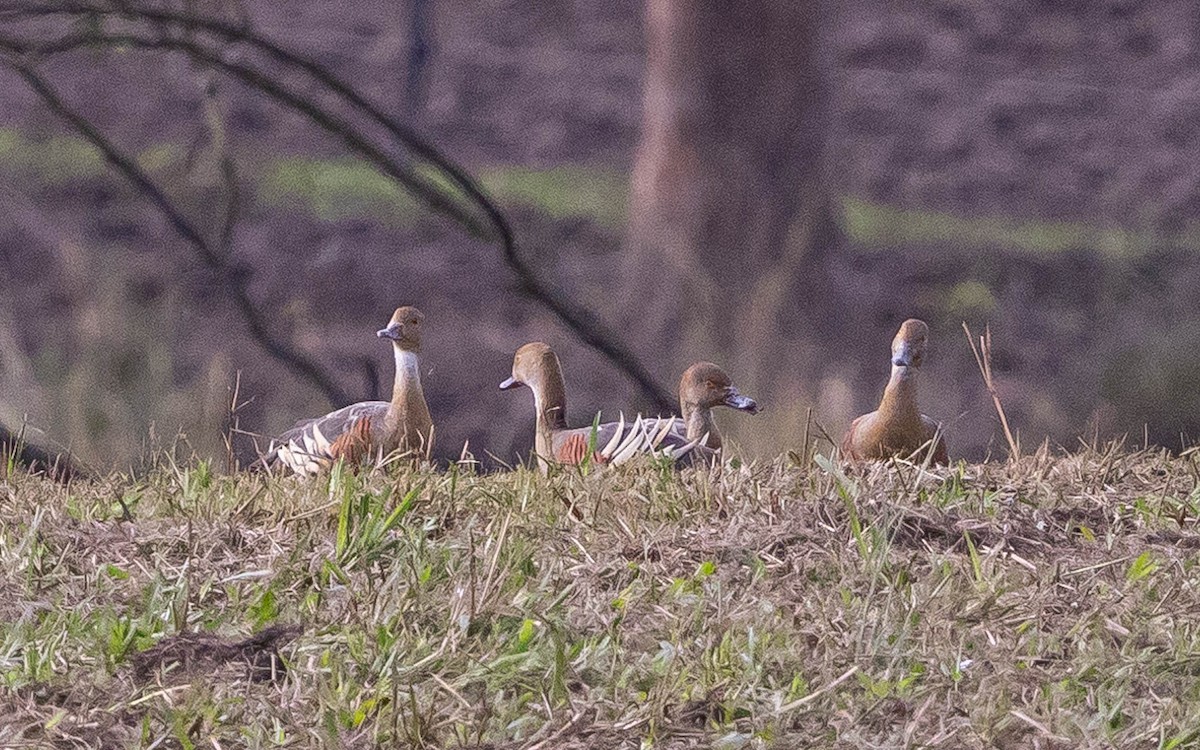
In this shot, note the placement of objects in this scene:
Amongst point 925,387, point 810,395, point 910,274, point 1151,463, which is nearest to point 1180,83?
point 910,274

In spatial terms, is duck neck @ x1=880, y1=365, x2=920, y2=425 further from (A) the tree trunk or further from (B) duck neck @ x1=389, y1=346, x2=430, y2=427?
(A) the tree trunk

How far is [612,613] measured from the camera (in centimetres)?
331

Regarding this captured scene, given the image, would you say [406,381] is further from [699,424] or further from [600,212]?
[600,212]

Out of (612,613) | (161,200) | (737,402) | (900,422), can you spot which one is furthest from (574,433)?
(612,613)

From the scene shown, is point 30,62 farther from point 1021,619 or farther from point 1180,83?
point 1180,83

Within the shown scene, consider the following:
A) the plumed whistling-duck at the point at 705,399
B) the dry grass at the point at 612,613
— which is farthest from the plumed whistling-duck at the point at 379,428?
the plumed whistling-duck at the point at 705,399

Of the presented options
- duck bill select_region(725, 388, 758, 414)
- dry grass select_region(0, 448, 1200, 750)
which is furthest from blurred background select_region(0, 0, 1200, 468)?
dry grass select_region(0, 448, 1200, 750)

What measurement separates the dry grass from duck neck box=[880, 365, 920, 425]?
1.40 feet

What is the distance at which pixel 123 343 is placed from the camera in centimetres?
737

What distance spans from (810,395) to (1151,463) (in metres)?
2.05

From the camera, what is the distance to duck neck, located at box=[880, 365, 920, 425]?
4.61 m

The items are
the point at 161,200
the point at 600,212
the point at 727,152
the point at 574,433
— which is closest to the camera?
the point at 574,433

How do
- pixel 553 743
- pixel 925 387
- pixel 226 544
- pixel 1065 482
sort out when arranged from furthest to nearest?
pixel 925 387
pixel 1065 482
pixel 226 544
pixel 553 743

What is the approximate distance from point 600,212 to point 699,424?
22.0ft
